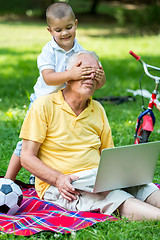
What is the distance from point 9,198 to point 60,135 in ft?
2.08

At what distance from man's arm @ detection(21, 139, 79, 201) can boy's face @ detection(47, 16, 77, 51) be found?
0.97m

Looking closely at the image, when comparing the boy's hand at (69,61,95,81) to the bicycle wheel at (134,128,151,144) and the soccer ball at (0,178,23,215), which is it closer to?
the soccer ball at (0,178,23,215)

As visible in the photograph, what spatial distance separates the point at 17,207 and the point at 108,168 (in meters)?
0.83

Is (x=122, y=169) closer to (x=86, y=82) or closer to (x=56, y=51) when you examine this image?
(x=86, y=82)

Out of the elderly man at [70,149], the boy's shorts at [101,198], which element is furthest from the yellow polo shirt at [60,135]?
the boy's shorts at [101,198]

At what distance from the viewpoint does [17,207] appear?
3.47 meters

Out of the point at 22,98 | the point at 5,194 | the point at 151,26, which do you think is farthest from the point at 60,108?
the point at 151,26

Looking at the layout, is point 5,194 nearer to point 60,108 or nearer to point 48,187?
point 48,187

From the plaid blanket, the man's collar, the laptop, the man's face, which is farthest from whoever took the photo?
the man's collar

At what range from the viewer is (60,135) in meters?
3.53

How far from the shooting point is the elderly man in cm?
336

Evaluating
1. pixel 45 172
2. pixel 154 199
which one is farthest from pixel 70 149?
pixel 154 199

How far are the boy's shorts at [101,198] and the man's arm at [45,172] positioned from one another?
85mm

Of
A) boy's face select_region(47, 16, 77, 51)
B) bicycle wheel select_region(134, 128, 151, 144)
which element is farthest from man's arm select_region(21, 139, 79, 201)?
bicycle wheel select_region(134, 128, 151, 144)
